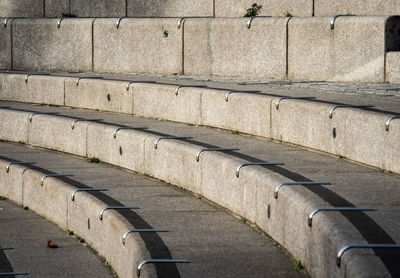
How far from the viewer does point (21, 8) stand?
14.4 meters

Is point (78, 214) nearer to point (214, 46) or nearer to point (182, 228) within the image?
point (182, 228)

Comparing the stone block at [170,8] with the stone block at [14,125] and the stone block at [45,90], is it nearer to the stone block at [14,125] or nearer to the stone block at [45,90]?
the stone block at [45,90]

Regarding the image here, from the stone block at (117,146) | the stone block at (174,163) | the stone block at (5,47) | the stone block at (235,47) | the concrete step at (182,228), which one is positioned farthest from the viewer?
the stone block at (5,47)

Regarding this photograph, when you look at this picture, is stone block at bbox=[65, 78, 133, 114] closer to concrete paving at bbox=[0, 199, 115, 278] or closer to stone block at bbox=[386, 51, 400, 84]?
concrete paving at bbox=[0, 199, 115, 278]

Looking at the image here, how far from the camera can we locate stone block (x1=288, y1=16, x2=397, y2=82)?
31.0ft

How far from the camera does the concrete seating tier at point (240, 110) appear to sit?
634cm

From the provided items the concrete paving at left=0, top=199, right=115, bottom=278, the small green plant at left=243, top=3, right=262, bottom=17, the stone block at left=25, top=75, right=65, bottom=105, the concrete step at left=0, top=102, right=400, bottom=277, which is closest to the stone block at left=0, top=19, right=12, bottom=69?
the stone block at left=25, top=75, right=65, bottom=105

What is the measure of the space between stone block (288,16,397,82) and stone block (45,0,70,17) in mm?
5122

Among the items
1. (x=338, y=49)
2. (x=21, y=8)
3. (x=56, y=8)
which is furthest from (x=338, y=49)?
(x=21, y=8)

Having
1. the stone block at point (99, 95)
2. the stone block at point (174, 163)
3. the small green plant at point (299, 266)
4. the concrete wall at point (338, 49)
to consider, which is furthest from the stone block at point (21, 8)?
the small green plant at point (299, 266)

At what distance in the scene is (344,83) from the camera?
9742 mm

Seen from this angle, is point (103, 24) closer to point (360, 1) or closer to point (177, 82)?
point (177, 82)

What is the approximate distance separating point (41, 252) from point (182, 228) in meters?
1.43

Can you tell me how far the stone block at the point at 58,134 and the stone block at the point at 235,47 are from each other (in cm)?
235
